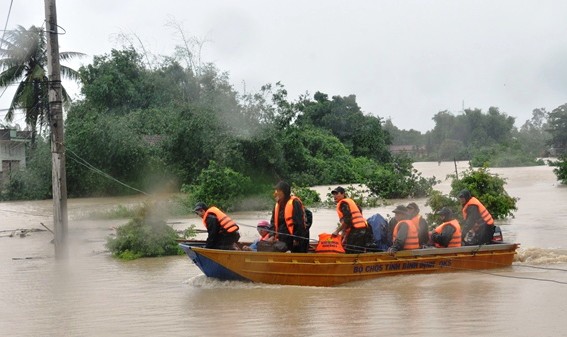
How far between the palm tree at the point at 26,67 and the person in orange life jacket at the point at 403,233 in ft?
93.8

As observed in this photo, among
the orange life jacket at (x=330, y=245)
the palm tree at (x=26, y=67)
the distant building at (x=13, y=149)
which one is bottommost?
the orange life jacket at (x=330, y=245)

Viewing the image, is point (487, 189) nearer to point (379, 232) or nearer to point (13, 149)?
point (379, 232)

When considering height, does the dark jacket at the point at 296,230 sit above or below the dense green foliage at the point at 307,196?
below

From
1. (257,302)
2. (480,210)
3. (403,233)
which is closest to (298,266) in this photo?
(257,302)

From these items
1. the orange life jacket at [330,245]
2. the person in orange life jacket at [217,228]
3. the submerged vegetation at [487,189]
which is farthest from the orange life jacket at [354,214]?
the submerged vegetation at [487,189]

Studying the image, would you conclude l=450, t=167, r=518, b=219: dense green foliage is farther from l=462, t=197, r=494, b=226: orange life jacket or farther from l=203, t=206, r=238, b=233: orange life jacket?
l=203, t=206, r=238, b=233: orange life jacket

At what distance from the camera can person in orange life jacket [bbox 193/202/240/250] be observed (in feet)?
40.9

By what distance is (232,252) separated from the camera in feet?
39.7

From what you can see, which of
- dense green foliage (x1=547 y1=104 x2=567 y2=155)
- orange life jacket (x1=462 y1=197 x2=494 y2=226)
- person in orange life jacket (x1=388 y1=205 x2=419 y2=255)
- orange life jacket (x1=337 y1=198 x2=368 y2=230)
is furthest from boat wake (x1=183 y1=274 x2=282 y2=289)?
dense green foliage (x1=547 y1=104 x2=567 y2=155)

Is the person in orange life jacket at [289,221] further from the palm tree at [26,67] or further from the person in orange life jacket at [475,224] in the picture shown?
the palm tree at [26,67]

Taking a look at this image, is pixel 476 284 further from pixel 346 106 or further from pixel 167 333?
pixel 346 106

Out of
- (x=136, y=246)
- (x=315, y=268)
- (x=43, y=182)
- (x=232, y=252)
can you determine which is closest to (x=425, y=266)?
(x=315, y=268)

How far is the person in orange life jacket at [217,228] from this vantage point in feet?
40.9

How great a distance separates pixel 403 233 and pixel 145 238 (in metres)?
6.83
